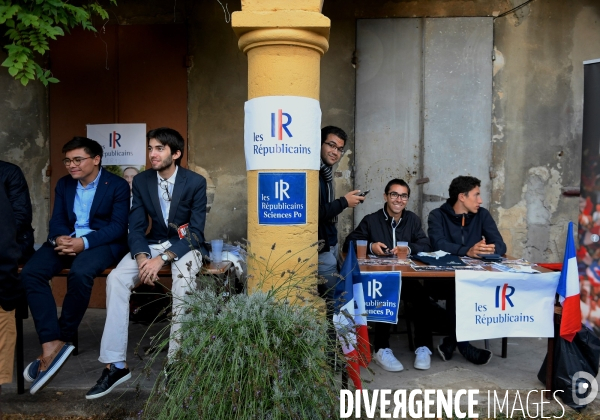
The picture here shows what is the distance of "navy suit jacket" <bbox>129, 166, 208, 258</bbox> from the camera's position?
4699 mm

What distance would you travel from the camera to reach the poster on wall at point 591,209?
188 inches

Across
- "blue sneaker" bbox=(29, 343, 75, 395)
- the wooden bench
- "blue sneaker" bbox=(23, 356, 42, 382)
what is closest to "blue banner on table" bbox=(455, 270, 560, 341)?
the wooden bench

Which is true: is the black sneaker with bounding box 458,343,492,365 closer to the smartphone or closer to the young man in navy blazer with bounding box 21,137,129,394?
the smartphone

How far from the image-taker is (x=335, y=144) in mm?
5105

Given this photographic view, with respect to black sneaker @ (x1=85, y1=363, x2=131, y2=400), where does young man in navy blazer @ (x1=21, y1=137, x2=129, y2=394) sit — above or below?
above

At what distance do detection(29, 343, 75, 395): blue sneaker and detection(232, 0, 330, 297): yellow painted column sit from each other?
1349 millimetres

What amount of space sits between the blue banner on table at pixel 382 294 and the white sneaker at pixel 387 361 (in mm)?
482

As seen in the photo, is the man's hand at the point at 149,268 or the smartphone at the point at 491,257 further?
the smartphone at the point at 491,257

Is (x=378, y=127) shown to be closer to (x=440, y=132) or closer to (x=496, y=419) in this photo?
(x=440, y=132)

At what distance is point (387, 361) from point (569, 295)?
1443 millimetres

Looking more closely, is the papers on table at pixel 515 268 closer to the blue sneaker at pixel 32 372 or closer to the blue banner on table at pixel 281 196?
the blue banner on table at pixel 281 196

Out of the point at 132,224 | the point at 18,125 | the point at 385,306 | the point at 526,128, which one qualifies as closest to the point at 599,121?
the point at 526,128

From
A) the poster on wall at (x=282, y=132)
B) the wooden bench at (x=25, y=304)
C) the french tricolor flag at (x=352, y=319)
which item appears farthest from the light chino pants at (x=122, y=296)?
the french tricolor flag at (x=352, y=319)

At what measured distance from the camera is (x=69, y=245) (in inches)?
180
